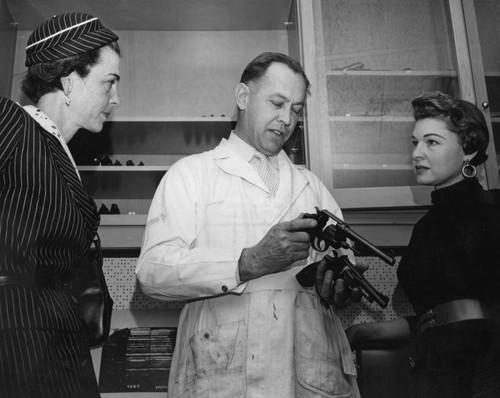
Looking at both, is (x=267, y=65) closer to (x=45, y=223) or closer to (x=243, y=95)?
(x=243, y=95)

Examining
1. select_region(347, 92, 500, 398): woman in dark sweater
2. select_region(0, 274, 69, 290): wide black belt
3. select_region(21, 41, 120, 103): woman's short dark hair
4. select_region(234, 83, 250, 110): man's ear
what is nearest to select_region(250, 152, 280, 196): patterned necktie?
select_region(234, 83, 250, 110): man's ear

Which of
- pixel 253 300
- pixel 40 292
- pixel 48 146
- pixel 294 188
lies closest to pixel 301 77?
pixel 294 188

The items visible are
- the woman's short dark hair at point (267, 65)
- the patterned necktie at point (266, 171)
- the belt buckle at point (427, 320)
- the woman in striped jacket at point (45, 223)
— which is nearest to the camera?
the woman in striped jacket at point (45, 223)

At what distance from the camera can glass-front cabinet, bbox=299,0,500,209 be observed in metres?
2.02

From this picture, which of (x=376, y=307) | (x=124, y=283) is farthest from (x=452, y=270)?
(x=124, y=283)

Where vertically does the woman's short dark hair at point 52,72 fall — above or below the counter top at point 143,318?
above

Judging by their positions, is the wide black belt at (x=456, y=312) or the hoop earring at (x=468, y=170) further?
the hoop earring at (x=468, y=170)

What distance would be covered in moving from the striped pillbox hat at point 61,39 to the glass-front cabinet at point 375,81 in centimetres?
103

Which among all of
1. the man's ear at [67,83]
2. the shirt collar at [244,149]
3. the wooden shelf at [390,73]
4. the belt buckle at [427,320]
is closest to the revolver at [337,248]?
the belt buckle at [427,320]

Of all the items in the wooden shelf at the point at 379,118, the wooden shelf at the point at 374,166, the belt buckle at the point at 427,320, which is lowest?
the belt buckle at the point at 427,320

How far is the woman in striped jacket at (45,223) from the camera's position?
0.87m

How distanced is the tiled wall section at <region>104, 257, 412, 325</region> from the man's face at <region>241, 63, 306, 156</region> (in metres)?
0.78

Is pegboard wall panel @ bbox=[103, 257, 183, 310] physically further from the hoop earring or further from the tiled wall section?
the hoop earring

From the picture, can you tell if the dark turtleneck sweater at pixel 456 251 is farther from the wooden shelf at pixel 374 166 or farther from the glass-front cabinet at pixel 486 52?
the glass-front cabinet at pixel 486 52
